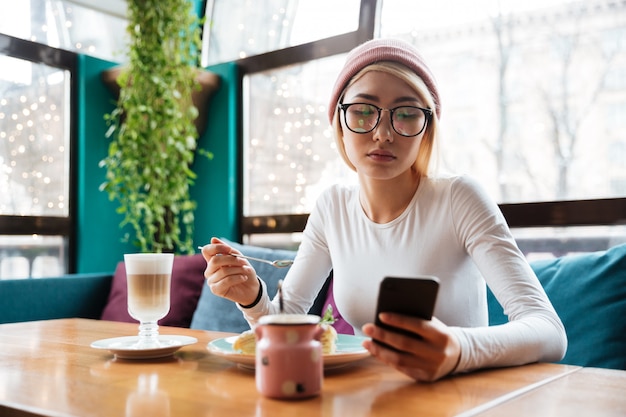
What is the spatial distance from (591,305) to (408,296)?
1.10 meters

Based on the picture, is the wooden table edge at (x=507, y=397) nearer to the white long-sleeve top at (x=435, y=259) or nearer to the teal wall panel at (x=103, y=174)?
the white long-sleeve top at (x=435, y=259)

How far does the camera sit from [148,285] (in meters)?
1.27

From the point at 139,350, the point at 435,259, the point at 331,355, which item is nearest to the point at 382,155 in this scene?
the point at 435,259

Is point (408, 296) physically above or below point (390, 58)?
below

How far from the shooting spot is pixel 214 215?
3.82 meters

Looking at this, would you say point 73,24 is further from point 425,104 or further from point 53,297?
point 425,104

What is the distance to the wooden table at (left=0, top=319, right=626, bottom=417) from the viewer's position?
2.68 ft

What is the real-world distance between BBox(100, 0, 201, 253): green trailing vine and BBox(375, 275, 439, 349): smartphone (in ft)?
8.95

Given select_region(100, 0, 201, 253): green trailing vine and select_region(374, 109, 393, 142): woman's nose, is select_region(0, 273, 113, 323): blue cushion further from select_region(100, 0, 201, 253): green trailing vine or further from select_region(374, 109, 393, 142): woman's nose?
select_region(374, 109, 393, 142): woman's nose

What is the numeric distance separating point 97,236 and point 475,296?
2.71m

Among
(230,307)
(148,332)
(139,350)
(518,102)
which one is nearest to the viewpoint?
(139,350)

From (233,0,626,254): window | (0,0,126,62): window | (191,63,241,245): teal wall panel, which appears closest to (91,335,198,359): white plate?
(233,0,626,254): window

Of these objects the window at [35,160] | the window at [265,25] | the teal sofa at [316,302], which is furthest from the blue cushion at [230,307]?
the window at [265,25]

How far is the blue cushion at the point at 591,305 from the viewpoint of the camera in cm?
167
